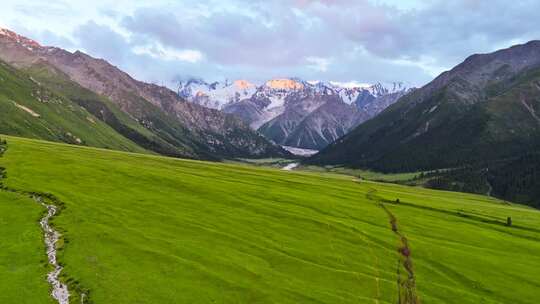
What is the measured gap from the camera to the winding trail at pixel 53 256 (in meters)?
44.4

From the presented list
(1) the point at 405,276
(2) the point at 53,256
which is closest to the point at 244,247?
(1) the point at 405,276

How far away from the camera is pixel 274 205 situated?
95.8 m

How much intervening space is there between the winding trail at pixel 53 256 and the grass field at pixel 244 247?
958mm

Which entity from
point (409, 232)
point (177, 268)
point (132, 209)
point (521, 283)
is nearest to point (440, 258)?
point (521, 283)

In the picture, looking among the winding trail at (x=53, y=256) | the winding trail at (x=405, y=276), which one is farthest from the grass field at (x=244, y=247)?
the winding trail at (x=53, y=256)

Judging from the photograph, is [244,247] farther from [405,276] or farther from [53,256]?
[53,256]

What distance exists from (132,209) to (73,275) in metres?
30.3

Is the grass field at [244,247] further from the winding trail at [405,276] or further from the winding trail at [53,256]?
the winding trail at [53,256]

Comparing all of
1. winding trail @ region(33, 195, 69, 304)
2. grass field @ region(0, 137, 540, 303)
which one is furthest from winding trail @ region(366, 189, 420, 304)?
winding trail @ region(33, 195, 69, 304)

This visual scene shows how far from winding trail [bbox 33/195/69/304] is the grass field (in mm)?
958

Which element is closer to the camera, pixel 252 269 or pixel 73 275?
pixel 73 275

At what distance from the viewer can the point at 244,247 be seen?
64.1m

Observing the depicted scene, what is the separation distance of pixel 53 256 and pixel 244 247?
2281cm

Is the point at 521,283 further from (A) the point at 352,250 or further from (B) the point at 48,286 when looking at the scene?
(B) the point at 48,286
